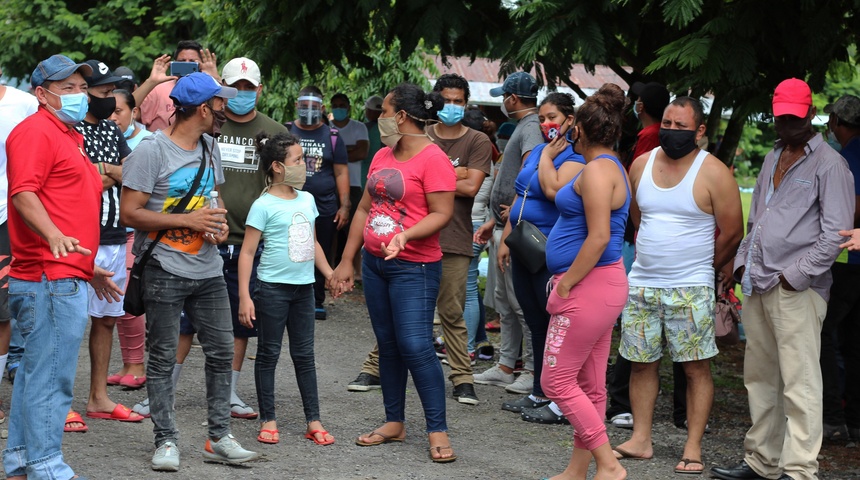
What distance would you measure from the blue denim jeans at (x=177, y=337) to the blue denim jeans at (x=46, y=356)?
532 mm

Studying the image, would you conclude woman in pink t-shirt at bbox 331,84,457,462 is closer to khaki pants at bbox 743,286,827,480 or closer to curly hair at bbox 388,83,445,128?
curly hair at bbox 388,83,445,128

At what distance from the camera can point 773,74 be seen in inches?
261

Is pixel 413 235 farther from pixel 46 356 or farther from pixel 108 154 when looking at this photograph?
pixel 108 154

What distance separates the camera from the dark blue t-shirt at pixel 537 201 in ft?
21.0

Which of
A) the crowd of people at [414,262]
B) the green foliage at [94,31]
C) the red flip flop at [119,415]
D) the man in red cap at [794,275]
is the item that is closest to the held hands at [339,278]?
the crowd of people at [414,262]

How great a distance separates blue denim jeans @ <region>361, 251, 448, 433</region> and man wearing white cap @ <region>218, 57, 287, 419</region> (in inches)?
38.0

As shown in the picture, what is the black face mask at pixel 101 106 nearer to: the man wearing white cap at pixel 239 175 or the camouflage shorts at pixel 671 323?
the man wearing white cap at pixel 239 175

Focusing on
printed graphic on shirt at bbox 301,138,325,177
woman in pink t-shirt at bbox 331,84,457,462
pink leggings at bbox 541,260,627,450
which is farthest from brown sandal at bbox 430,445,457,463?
printed graphic on shirt at bbox 301,138,325,177

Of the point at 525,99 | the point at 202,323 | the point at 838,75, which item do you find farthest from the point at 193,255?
the point at 838,75

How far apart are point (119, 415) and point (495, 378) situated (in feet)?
9.54

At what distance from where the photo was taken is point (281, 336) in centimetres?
632

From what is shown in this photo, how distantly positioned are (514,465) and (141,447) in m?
2.12

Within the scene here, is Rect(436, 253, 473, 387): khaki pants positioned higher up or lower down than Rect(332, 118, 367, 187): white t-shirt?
lower down

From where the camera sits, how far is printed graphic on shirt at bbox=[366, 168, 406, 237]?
6043mm
